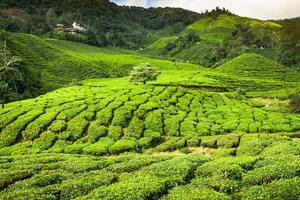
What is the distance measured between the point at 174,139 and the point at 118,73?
113 meters

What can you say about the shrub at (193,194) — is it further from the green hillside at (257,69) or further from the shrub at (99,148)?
the green hillside at (257,69)

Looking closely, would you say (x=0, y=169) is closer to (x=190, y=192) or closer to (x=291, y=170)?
(x=190, y=192)

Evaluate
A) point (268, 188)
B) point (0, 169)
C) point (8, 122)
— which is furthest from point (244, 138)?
point (8, 122)

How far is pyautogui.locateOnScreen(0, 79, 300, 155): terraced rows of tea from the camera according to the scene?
51.3 meters

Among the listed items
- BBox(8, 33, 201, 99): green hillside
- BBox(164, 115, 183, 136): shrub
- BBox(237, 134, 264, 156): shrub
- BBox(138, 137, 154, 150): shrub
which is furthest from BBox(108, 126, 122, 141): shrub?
BBox(8, 33, 201, 99): green hillside

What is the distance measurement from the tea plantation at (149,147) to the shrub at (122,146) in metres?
0.14

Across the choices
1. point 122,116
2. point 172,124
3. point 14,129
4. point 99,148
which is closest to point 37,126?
point 14,129

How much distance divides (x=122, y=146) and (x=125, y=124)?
32.0 ft

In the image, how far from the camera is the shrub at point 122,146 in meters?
49.1

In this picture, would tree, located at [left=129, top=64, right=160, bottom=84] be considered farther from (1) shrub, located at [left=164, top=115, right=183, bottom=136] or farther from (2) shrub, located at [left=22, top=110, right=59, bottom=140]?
(2) shrub, located at [left=22, top=110, right=59, bottom=140]

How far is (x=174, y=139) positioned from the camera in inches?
2143

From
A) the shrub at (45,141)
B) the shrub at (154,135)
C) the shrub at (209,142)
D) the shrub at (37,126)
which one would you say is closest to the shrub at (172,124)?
the shrub at (154,135)

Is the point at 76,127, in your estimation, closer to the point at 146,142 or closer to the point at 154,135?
the point at 146,142

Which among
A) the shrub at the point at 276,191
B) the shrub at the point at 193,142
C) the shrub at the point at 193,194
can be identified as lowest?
the shrub at the point at 193,142
